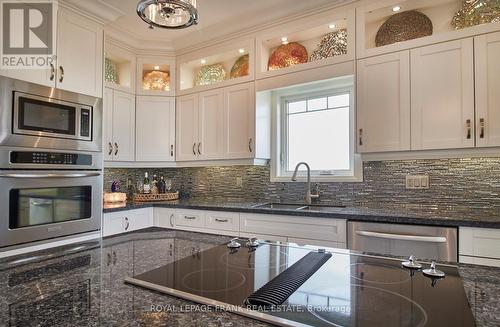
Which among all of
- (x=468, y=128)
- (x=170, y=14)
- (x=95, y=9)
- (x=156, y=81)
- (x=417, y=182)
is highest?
(x=95, y=9)

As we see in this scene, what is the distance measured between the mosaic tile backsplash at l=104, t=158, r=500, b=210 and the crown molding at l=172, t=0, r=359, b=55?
134 cm

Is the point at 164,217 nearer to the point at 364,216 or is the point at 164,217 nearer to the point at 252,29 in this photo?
the point at 364,216

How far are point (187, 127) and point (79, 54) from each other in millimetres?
1227

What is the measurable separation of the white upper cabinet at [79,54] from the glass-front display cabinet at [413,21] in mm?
2178

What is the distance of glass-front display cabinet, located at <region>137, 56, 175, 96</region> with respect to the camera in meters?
3.29

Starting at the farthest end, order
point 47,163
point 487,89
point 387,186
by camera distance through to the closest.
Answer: point 387,186 → point 47,163 → point 487,89

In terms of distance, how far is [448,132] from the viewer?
2018mm

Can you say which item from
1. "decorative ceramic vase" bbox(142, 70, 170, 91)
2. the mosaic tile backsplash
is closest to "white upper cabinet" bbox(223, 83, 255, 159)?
the mosaic tile backsplash

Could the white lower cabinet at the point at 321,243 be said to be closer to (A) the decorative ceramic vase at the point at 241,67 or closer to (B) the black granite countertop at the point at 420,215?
(B) the black granite countertop at the point at 420,215

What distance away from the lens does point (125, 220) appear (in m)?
2.74

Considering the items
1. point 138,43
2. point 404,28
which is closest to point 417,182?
point 404,28

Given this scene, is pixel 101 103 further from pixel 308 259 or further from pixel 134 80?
pixel 308 259

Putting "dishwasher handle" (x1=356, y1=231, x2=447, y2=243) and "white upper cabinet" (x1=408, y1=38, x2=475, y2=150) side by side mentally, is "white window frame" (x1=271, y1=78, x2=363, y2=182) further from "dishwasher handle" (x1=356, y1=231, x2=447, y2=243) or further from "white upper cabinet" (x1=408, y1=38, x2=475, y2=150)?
"dishwasher handle" (x1=356, y1=231, x2=447, y2=243)

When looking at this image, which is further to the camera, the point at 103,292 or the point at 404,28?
the point at 404,28
